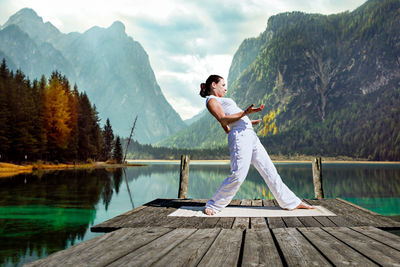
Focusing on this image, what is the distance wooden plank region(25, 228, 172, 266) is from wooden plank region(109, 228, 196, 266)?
Answer: 3.2 inches

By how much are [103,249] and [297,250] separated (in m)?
1.75

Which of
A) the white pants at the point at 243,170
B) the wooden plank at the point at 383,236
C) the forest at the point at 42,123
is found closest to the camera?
the wooden plank at the point at 383,236

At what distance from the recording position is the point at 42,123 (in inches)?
1925

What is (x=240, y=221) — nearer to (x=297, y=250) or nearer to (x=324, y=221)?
(x=324, y=221)

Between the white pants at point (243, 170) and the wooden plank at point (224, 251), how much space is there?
1920 mm

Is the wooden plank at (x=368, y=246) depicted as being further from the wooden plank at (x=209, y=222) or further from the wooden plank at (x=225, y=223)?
the wooden plank at (x=209, y=222)

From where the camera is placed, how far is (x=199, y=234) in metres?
4.09

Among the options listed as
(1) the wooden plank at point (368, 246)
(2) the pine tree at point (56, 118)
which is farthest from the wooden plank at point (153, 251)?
(2) the pine tree at point (56, 118)

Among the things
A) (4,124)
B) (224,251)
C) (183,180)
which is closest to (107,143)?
(4,124)

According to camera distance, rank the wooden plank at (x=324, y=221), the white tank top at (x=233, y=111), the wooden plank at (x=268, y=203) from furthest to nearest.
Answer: the wooden plank at (x=268, y=203)
the white tank top at (x=233, y=111)
the wooden plank at (x=324, y=221)

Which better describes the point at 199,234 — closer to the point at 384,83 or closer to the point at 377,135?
the point at 377,135

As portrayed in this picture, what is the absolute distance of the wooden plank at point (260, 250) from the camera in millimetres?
2824

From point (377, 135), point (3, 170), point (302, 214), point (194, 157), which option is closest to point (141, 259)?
point (302, 214)

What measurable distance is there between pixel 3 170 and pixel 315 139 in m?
156
